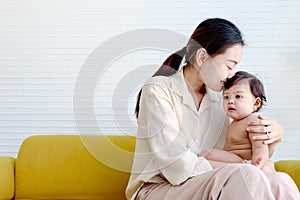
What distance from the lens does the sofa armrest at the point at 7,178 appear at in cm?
222

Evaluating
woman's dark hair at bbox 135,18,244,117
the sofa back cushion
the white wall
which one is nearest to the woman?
woman's dark hair at bbox 135,18,244,117

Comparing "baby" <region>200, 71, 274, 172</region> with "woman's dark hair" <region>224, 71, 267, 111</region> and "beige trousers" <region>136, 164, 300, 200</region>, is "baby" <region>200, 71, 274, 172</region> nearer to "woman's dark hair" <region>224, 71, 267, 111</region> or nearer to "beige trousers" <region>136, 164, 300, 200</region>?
"woman's dark hair" <region>224, 71, 267, 111</region>

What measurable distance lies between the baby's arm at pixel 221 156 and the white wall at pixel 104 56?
41.2 inches

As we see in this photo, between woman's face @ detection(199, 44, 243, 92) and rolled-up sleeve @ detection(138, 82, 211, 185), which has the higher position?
woman's face @ detection(199, 44, 243, 92)

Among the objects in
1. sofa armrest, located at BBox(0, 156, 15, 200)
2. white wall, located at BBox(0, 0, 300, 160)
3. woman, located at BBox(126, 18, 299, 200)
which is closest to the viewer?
woman, located at BBox(126, 18, 299, 200)

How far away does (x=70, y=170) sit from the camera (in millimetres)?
2283

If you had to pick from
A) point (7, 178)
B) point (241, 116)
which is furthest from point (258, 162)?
point (7, 178)

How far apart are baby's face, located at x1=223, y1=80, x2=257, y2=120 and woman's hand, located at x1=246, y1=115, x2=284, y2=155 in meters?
0.06

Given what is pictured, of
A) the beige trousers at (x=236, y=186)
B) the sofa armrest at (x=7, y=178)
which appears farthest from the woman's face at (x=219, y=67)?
the sofa armrest at (x=7, y=178)

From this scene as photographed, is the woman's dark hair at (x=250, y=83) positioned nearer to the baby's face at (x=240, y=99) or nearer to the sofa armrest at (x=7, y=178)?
the baby's face at (x=240, y=99)

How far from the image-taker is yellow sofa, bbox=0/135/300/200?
2.27 metres

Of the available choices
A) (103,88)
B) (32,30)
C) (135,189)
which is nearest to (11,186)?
(135,189)

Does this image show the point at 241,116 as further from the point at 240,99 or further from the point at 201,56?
the point at 201,56

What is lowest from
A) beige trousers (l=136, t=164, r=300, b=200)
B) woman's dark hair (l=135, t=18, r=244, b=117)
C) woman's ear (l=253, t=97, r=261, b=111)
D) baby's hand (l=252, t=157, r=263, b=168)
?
baby's hand (l=252, t=157, r=263, b=168)
